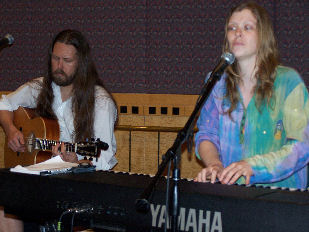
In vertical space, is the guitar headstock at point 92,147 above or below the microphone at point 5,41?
below

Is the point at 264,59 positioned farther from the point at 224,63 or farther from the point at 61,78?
the point at 61,78

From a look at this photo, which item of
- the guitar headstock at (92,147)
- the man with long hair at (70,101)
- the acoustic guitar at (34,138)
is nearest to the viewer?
the guitar headstock at (92,147)

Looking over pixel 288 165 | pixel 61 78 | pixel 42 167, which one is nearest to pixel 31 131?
pixel 61 78

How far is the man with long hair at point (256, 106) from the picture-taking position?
2.58 m

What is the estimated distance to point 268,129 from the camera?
267 cm

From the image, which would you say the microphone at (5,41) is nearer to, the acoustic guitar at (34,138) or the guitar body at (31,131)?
the acoustic guitar at (34,138)

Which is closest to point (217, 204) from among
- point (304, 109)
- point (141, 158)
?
point (304, 109)

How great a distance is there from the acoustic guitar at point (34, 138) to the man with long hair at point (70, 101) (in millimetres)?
53

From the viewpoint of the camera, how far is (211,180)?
251 centimetres

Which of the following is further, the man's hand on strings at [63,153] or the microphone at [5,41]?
the man's hand on strings at [63,153]

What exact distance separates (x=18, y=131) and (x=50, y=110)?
1.29 ft

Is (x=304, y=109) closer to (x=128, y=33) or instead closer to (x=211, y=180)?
(x=211, y=180)

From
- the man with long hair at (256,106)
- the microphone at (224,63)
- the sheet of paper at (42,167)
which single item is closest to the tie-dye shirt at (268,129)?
the man with long hair at (256,106)

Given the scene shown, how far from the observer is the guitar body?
13.7 ft
